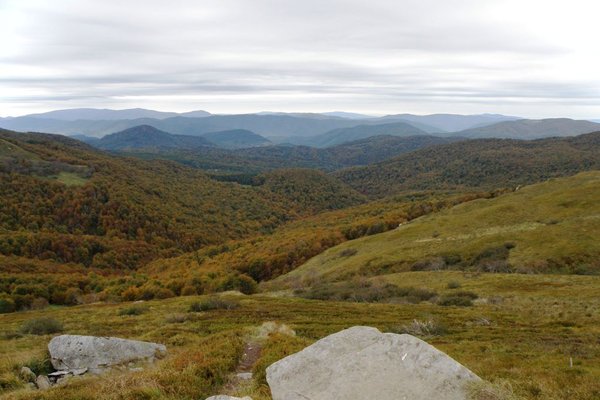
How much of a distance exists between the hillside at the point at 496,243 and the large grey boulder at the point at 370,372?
137 ft

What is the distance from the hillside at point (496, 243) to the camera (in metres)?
48.7

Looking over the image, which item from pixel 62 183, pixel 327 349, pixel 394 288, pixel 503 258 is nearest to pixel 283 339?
pixel 327 349

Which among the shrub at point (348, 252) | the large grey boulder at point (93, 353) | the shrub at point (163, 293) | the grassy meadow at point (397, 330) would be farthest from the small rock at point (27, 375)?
the shrub at point (348, 252)

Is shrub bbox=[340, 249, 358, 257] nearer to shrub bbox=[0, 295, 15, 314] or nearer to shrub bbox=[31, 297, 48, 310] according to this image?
shrub bbox=[31, 297, 48, 310]

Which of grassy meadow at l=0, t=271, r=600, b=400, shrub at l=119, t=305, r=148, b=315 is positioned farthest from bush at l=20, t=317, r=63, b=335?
shrub at l=119, t=305, r=148, b=315

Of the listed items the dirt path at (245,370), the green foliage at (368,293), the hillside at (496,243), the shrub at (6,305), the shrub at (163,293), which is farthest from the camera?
the shrub at (163,293)

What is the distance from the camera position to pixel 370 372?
1052 centimetres

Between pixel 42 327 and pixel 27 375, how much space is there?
18.0 metres

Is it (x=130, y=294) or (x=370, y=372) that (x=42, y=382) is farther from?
(x=130, y=294)

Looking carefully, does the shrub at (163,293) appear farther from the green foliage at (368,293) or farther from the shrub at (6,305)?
the green foliage at (368,293)

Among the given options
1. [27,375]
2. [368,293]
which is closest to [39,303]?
[368,293]

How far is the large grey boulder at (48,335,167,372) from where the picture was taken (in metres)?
16.2

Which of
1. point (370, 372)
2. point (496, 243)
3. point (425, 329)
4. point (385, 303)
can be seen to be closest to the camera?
point (370, 372)

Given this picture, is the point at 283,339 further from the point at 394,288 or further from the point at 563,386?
the point at 394,288
